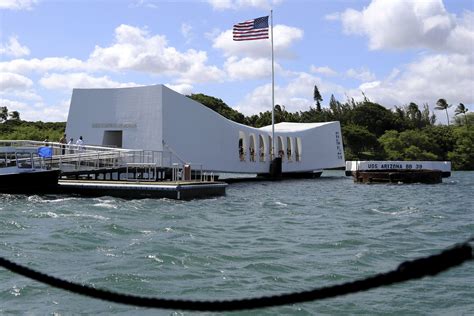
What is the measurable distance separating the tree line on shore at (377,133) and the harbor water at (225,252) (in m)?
42.9

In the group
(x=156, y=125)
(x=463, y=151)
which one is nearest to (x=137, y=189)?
(x=156, y=125)

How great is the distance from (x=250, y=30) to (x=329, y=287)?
3384 centimetres

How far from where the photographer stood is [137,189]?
68.7 feet

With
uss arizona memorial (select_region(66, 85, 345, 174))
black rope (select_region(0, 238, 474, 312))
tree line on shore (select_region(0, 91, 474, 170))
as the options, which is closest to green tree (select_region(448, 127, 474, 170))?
tree line on shore (select_region(0, 91, 474, 170))

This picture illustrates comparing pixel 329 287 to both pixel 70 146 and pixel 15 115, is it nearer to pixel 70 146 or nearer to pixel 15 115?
pixel 70 146

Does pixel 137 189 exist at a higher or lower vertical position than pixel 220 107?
lower

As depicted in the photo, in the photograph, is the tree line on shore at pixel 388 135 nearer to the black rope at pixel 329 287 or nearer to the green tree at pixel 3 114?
the green tree at pixel 3 114

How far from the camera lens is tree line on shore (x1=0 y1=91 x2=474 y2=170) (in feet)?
227

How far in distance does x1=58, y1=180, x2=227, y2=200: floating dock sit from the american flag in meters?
14.4

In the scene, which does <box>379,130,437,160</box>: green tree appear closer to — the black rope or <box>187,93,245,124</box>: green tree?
<box>187,93,245,124</box>: green tree

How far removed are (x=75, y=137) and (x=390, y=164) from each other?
22314 mm

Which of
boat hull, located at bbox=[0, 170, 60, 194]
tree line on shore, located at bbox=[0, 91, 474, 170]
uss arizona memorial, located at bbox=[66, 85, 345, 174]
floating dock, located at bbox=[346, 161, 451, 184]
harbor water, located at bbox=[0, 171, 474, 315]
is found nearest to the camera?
harbor water, located at bbox=[0, 171, 474, 315]

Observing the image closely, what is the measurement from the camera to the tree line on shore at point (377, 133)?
69.3 m

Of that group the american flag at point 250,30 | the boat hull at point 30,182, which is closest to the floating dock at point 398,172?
the american flag at point 250,30
